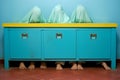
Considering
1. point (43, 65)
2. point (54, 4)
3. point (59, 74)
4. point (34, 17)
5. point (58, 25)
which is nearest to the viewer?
point (59, 74)

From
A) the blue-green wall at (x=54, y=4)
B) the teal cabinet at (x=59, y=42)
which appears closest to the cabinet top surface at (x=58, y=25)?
the teal cabinet at (x=59, y=42)

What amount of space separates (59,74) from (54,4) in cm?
136

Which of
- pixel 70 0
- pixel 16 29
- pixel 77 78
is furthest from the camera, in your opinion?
pixel 70 0

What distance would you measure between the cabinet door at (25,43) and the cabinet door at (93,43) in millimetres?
655

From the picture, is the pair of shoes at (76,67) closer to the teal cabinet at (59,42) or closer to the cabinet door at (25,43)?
the teal cabinet at (59,42)

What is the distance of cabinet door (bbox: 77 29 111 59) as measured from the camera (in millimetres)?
3625

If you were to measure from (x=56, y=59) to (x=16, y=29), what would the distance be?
2.59ft

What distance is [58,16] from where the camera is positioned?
3760 mm

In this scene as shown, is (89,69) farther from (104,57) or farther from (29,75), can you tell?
→ (29,75)

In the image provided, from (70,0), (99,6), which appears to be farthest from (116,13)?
(70,0)

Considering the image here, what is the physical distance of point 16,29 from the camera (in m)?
3.63

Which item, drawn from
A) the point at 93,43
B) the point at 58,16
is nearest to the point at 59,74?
the point at 93,43

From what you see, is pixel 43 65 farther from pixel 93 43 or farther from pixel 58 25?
pixel 93 43

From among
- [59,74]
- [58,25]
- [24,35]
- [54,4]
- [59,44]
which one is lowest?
[59,74]
